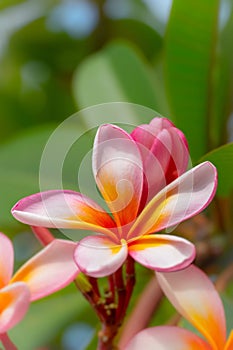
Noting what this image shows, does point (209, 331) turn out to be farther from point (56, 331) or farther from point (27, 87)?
point (27, 87)

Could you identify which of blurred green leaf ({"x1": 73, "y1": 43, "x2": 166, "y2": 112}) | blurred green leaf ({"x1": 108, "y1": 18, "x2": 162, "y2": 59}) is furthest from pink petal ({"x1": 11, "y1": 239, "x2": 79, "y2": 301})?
blurred green leaf ({"x1": 108, "y1": 18, "x2": 162, "y2": 59})

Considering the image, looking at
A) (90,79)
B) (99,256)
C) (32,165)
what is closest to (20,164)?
(32,165)

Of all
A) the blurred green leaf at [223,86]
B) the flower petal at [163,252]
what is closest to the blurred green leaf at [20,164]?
the blurred green leaf at [223,86]

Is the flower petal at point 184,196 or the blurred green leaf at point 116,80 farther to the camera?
the blurred green leaf at point 116,80

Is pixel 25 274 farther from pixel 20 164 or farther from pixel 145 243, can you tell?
pixel 20 164

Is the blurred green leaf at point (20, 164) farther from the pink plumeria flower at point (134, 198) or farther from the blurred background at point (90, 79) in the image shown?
the pink plumeria flower at point (134, 198)
